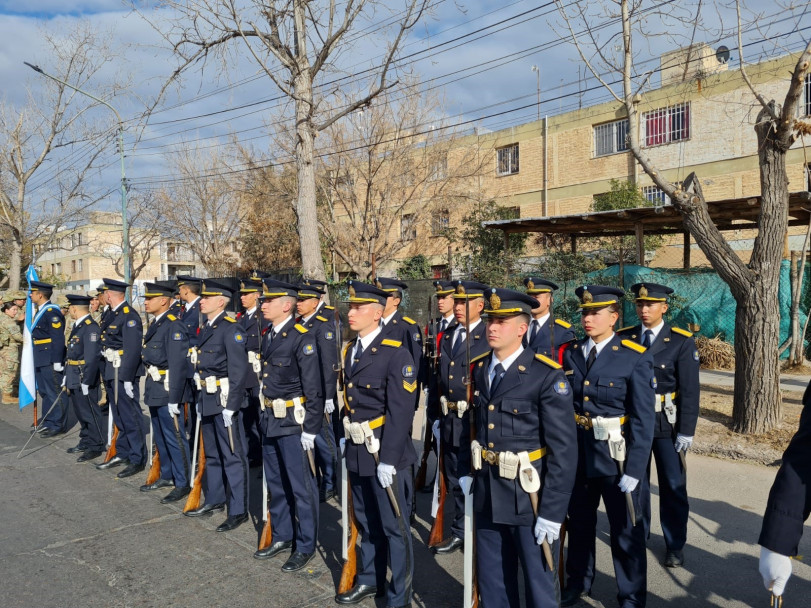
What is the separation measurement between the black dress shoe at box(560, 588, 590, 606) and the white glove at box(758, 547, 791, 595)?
189 cm

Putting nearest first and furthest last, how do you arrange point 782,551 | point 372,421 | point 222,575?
point 782,551, point 372,421, point 222,575

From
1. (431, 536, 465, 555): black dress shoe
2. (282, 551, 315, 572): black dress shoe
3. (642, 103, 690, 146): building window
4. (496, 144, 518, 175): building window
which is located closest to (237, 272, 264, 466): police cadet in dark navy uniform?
(282, 551, 315, 572): black dress shoe

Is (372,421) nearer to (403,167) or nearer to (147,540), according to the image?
(147,540)

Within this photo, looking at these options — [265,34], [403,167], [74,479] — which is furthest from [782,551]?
[403,167]

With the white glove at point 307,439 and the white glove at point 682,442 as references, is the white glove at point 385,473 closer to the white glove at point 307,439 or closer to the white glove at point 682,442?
the white glove at point 307,439

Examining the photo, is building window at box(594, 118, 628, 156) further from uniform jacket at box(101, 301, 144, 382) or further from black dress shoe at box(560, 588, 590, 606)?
black dress shoe at box(560, 588, 590, 606)

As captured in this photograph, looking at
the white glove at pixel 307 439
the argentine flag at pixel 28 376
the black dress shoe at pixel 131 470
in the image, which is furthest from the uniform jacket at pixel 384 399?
the argentine flag at pixel 28 376

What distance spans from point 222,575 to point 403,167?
60.4ft

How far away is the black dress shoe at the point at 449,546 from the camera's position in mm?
4941

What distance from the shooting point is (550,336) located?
514 centimetres

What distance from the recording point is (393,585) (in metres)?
4.02

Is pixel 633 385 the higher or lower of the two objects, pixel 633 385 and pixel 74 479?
the higher

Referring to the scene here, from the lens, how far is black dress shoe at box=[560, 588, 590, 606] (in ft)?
13.3

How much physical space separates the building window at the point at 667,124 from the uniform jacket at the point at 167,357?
21.2 m
